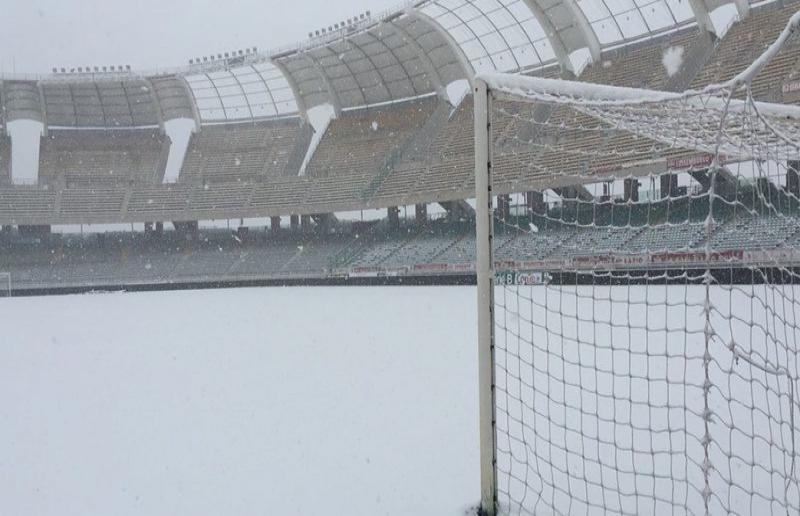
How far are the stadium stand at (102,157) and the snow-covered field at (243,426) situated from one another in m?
32.1

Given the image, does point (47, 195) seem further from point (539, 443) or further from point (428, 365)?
point (539, 443)

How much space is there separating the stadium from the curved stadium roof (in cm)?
12

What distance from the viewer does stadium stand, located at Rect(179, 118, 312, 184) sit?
127ft

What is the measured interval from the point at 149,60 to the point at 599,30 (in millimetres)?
57460

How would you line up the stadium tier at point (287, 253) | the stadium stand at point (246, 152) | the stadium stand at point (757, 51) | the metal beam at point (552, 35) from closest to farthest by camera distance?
1. the stadium stand at point (757, 51)
2. the stadium tier at point (287, 253)
3. the metal beam at point (552, 35)
4. the stadium stand at point (246, 152)

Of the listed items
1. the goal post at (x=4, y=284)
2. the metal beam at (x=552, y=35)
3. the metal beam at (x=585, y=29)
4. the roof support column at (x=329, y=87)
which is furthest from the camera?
the roof support column at (x=329, y=87)

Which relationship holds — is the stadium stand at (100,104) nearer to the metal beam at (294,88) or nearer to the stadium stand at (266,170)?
the stadium stand at (266,170)

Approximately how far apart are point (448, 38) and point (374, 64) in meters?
5.31

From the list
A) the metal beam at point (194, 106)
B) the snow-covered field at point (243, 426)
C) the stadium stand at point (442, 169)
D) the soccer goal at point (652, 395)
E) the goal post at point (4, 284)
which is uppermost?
the metal beam at point (194, 106)

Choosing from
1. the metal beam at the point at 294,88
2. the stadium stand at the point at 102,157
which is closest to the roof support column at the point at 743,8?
the metal beam at the point at 294,88

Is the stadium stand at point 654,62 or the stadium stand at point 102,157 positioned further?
the stadium stand at point 102,157

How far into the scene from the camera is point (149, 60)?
234 ft

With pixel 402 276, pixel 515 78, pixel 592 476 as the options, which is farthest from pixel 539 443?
pixel 402 276

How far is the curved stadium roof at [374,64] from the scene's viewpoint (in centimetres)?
2716
